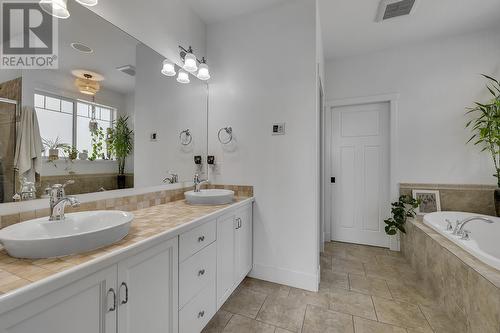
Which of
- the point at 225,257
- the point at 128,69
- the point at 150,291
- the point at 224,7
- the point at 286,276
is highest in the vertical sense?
the point at 224,7

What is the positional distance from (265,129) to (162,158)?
1037mm

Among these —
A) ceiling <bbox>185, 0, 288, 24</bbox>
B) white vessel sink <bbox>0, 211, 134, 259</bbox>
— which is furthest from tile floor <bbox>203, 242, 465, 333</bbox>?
ceiling <bbox>185, 0, 288, 24</bbox>

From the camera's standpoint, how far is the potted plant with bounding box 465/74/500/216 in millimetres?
2389

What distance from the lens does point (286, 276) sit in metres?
2.12

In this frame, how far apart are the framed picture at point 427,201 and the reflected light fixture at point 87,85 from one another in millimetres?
3642

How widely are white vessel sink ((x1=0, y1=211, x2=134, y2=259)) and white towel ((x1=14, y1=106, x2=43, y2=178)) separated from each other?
0.32 metres

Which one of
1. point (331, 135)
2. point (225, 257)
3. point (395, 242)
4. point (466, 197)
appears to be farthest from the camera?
point (331, 135)

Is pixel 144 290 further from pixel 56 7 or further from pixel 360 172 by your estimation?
pixel 360 172

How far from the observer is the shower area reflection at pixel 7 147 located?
3.35 ft

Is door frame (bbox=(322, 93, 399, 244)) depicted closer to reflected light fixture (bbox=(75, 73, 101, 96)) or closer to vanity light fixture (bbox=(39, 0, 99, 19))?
reflected light fixture (bbox=(75, 73, 101, 96))

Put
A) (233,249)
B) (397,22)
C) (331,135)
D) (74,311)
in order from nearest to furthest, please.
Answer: (74,311), (233,249), (397,22), (331,135)

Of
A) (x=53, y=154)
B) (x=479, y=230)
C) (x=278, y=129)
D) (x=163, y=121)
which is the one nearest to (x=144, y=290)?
(x=53, y=154)

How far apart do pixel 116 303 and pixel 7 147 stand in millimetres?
919

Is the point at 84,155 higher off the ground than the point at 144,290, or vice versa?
the point at 84,155
